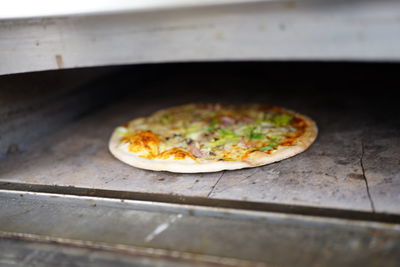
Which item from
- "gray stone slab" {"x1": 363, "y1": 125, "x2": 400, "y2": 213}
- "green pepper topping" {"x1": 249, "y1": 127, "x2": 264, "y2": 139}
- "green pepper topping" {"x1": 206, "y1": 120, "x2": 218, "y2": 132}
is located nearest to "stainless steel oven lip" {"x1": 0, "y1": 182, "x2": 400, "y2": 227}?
"gray stone slab" {"x1": 363, "y1": 125, "x2": 400, "y2": 213}

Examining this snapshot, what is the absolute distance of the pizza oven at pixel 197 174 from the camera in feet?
5.97

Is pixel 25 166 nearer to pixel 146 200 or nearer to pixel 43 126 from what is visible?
pixel 43 126

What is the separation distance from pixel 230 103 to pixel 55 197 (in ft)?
7.06

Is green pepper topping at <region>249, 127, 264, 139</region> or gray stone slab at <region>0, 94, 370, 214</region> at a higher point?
green pepper topping at <region>249, 127, 264, 139</region>

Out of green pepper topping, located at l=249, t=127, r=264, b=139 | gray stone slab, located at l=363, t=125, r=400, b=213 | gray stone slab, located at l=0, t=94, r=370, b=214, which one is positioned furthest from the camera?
green pepper topping, located at l=249, t=127, r=264, b=139

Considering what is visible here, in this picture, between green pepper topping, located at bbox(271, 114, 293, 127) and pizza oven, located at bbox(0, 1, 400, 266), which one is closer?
pizza oven, located at bbox(0, 1, 400, 266)

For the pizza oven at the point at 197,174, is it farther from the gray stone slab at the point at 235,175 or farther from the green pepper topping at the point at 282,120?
the green pepper topping at the point at 282,120

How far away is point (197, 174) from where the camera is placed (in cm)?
266

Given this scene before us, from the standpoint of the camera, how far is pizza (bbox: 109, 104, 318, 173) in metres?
2.66

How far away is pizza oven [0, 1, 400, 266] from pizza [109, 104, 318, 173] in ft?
0.30

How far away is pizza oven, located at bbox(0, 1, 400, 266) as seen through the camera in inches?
71.6

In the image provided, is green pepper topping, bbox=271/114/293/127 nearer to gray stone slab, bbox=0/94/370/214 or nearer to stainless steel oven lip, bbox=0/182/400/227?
gray stone slab, bbox=0/94/370/214

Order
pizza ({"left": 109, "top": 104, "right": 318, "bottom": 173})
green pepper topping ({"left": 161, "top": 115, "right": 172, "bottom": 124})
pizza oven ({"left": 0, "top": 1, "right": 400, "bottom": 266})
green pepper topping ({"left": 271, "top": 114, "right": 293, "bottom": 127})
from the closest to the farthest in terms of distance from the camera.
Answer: pizza oven ({"left": 0, "top": 1, "right": 400, "bottom": 266}), pizza ({"left": 109, "top": 104, "right": 318, "bottom": 173}), green pepper topping ({"left": 271, "top": 114, "right": 293, "bottom": 127}), green pepper topping ({"left": 161, "top": 115, "right": 172, "bottom": 124})

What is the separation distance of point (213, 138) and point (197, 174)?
48 cm
